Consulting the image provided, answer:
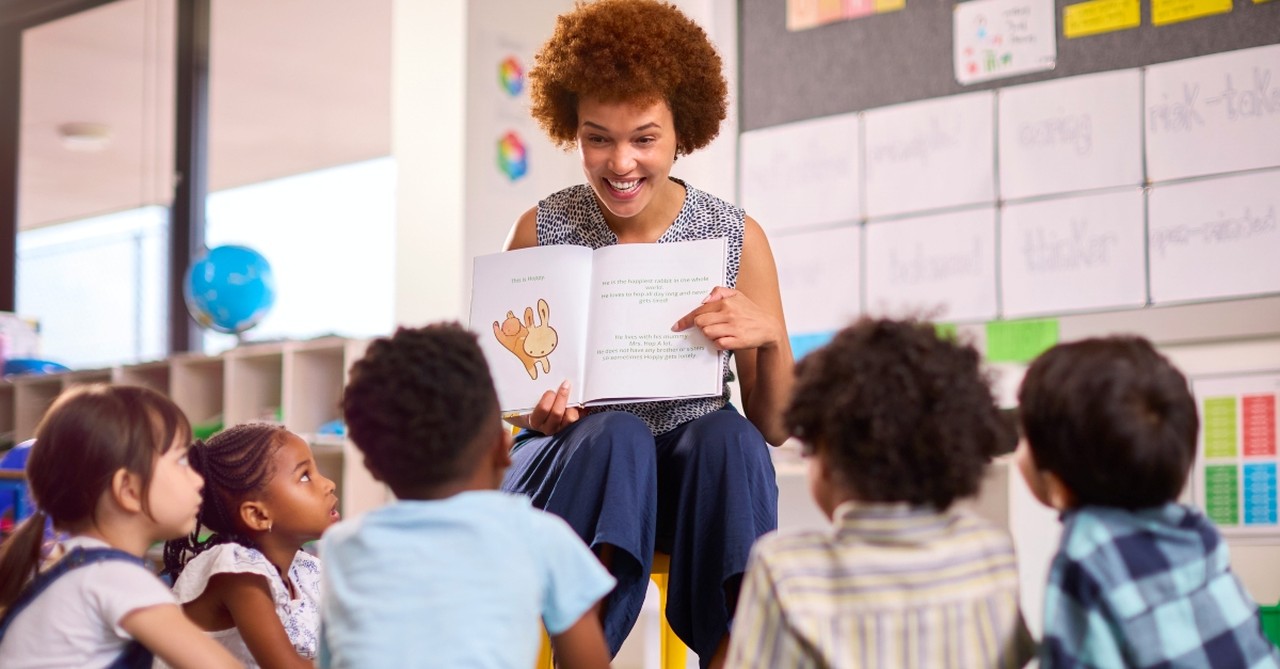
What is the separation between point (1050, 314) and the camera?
2693 millimetres

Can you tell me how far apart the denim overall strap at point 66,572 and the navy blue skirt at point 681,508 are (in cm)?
50

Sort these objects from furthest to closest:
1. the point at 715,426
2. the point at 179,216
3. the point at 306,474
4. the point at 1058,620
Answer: the point at 179,216 → the point at 306,474 → the point at 715,426 → the point at 1058,620

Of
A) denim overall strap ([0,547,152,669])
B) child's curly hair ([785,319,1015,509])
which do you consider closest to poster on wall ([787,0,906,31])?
child's curly hair ([785,319,1015,509])

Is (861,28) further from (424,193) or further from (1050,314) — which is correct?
(424,193)

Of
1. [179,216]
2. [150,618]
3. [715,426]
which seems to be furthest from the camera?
[179,216]

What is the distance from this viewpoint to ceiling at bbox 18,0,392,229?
593cm

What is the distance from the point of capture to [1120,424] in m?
1.10

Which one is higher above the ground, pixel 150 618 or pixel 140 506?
pixel 140 506

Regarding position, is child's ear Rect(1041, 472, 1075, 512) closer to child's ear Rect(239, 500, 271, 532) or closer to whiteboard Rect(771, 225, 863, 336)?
child's ear Rect(239, 500, 271, 532)

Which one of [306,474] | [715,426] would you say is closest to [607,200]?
[715,426]

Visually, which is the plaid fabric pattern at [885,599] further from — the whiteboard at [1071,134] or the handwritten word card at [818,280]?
the handwritten word card at [818,280]

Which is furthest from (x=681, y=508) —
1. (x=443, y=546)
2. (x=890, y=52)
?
(x=890, y=52)

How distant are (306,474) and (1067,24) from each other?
194 cm

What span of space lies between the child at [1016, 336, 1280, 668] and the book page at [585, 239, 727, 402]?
0.58 metres
